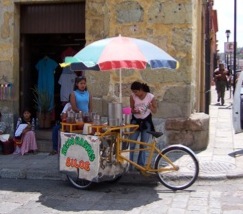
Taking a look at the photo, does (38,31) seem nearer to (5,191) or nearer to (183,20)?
(183,20)

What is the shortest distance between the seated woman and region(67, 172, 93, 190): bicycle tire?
2.42m

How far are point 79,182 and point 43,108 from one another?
368cm

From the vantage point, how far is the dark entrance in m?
10.2

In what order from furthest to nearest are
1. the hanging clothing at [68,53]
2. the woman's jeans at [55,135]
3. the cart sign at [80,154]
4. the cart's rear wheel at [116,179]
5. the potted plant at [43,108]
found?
the hanging clothing at [68,53] < the potted plant at [43,108] < the woman's jeans at [55,135] < the cart's rear wheel at [116,179] < the cart sign at [80,154]

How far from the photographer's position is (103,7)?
9508mm

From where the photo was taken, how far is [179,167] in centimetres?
710

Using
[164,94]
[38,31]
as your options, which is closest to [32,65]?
[38,31]

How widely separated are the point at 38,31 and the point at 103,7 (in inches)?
67.5

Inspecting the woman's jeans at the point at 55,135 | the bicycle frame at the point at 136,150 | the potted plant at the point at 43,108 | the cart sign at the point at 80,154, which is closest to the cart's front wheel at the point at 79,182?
the cart sign at the point at 80,154

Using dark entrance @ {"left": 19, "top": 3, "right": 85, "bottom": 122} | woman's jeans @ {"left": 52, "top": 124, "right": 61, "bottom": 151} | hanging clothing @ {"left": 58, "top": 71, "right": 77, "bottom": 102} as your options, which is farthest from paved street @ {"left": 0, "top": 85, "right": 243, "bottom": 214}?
dark entrance @ {"left": 19, "top": 3, "right": 85, "bottom": 122}

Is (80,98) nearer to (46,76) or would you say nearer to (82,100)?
(82,100)

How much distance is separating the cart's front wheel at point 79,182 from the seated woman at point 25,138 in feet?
7.94

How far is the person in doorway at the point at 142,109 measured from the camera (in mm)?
7648

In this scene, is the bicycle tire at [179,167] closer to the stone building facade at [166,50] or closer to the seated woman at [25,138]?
the stone building facade at [166,50]
